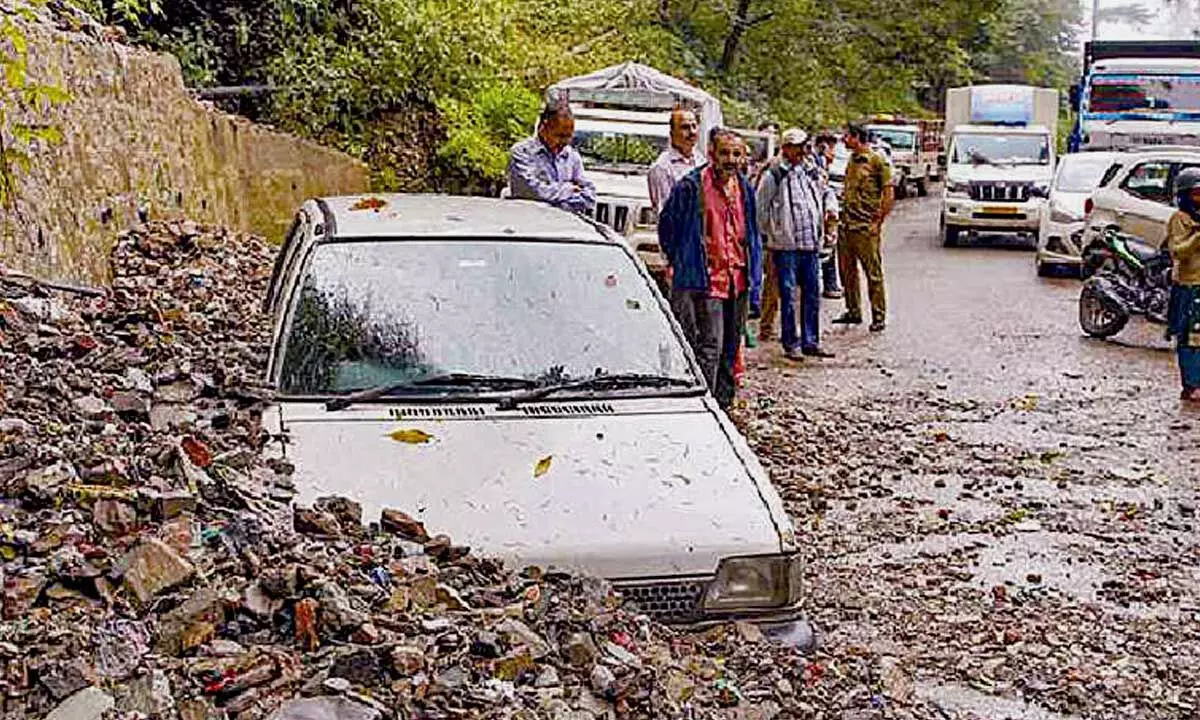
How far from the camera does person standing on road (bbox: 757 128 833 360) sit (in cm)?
1346

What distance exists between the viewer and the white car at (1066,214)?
20203 millimetres

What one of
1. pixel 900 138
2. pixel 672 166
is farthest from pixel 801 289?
pixel 900 138

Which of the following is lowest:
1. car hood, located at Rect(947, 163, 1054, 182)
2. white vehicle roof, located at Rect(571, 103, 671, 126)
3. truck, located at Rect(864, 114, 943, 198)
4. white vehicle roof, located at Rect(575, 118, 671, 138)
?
truck, located at Rect(864, 114, 943, 198)

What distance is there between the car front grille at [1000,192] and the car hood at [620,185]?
31.6ft

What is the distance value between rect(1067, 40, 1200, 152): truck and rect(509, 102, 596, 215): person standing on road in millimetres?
19150

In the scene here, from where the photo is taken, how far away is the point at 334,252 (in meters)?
6.25

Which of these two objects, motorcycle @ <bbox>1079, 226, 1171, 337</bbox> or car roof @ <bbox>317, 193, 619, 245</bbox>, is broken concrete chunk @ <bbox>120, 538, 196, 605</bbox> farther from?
motorcycle @ <bbox>1079, 226, 1171, 337</bbox>

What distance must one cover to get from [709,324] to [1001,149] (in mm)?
18783

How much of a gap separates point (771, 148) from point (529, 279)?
14167 mm

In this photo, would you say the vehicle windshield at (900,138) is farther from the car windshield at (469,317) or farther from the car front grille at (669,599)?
the car front grille at (669,599)

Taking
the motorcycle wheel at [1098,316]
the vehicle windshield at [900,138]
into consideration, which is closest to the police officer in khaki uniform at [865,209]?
the motorcycle wheel at [1098,316]

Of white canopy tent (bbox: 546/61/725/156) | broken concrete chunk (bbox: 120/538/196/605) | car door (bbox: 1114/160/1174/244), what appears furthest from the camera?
white canopy tent (bbox: 546/61/725/156)

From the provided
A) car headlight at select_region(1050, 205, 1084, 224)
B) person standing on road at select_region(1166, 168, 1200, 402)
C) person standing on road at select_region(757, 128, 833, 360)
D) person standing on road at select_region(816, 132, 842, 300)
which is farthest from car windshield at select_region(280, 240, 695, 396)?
car headlight at select_region(1050, 205, 1084, 224)

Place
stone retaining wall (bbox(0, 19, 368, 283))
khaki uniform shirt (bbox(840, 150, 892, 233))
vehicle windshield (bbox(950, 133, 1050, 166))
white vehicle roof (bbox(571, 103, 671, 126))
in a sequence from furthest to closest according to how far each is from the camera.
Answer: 1. vehicle windshield (bbox(950, 133, 1050, 166))
2. white vehicle roof (bbox(571, 103, 671, 126))
3. khaki uniform shirt (bbox(840, 150, 892, 233))
4. stone retaining wall (bbox(0, 19, 368, 283))
